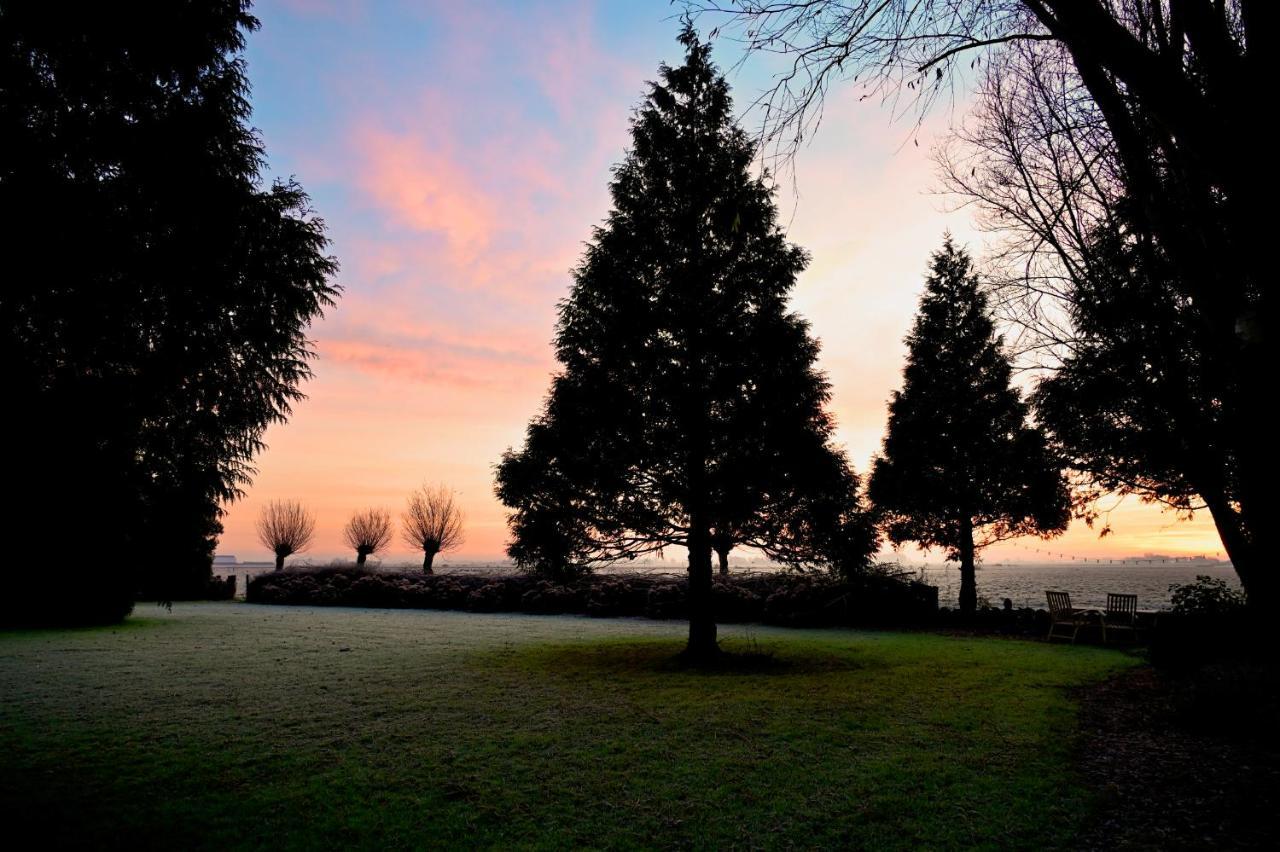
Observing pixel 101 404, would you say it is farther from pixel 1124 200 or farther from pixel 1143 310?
pixel 1143 310

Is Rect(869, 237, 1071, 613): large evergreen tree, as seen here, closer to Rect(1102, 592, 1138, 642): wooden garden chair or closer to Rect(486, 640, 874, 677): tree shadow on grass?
Rect(1102, 592, 1138, 642): wooden garden chair

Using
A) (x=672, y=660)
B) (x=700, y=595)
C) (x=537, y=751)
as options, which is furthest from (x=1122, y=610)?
(x=537, y=751)

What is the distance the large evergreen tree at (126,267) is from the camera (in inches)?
214

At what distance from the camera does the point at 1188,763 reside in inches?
212

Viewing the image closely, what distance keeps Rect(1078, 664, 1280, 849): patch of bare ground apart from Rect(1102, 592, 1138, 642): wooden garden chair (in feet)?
20.6

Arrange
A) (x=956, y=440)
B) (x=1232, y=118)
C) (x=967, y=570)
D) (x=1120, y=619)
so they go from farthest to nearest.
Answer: (x=956, y=440), (x=967, y=570), (x=1120, y=619), (x=1232, y=118)

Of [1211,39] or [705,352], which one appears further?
[705,352]

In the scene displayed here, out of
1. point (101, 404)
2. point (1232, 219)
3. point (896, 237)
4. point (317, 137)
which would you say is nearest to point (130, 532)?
point (101, 404)

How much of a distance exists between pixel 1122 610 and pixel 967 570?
4085mm

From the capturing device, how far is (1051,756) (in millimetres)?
5641

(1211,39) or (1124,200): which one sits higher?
(1124,200)

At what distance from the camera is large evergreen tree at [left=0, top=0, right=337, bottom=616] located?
5445 millimetres

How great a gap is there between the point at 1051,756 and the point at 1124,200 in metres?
6.36

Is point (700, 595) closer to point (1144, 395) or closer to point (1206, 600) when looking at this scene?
point (1144, 395)
